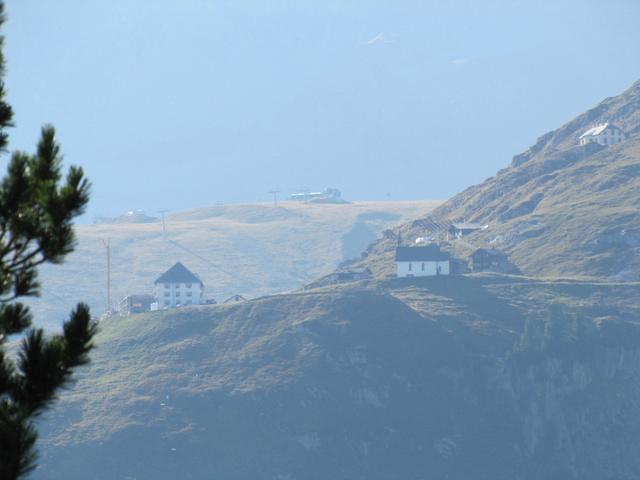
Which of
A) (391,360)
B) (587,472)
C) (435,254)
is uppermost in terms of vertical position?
(435,254)

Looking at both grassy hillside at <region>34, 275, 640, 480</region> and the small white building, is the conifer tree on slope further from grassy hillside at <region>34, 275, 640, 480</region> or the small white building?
the small white building

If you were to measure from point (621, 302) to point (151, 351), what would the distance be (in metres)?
60.9

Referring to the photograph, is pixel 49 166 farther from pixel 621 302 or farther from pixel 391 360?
pixel 621 302

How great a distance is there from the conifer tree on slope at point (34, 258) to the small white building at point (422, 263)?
171048mm

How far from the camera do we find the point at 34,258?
2420 cm

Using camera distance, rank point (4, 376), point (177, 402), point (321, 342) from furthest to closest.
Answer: point (321, 342), point (177, 402), point (4, 376)

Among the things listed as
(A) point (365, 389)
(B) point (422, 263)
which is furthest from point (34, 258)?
(B) point (422, 263)

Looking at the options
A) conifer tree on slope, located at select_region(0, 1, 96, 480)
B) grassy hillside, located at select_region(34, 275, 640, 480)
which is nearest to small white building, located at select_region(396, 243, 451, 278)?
grassy hillside, located at select_region(34, 275, 640, 480)

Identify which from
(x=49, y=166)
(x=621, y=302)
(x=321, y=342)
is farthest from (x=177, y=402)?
(x=49, y=166)

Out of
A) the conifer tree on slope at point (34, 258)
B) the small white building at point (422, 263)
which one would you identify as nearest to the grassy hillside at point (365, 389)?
the small white building at point (422, 263)

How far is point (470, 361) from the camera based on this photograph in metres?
160

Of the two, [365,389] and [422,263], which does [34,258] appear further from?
[422,263]

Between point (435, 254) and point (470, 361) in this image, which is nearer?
point (470, 361)

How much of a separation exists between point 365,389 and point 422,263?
42.8 metres
